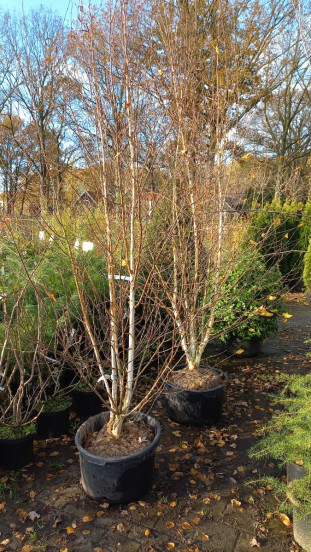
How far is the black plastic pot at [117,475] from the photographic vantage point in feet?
7.44

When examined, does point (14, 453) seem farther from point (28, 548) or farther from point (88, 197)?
point (88, 197)

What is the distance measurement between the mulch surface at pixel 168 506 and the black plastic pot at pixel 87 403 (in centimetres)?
16

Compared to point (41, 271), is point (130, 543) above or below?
below

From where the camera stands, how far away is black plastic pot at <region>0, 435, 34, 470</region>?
106 inches

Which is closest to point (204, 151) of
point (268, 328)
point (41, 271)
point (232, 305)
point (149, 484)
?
point (232, 305)

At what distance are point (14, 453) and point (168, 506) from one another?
1.21 metres

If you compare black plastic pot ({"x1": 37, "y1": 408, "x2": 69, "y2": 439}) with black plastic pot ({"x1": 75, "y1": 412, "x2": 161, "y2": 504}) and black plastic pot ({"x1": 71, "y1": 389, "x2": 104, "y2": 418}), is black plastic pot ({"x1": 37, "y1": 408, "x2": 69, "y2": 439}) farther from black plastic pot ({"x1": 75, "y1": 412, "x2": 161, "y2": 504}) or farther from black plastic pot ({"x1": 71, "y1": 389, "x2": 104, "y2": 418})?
black plastic pot ({"x1": 75, "y1": 412, "x2": 161, "y2": 504})

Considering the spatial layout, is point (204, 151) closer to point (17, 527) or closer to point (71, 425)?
point (71, 425)

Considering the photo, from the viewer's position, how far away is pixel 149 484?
8.03 ft

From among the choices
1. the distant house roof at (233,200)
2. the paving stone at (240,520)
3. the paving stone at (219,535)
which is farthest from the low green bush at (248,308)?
the paving stone at (219,535)

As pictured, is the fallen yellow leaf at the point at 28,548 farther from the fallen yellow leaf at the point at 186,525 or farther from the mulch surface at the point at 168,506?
the fallen yellow leaf at the point at 186,525

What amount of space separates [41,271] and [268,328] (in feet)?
9.72

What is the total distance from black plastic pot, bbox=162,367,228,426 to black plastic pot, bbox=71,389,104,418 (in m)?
0.69

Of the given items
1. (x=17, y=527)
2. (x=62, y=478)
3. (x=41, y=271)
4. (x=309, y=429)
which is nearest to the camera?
(x=309, y=429)
